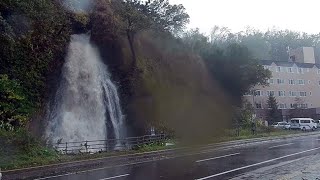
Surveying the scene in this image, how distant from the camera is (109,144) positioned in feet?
86.2

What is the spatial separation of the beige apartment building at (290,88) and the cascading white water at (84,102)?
4550 cm

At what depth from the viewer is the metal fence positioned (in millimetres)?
23781

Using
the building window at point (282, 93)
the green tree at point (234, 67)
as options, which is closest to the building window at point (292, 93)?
the building window at point (282, 93)

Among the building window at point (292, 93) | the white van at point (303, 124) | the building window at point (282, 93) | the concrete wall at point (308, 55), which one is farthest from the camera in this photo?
the concrete wall at point (308, 55)

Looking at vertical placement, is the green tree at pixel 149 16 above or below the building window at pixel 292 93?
above

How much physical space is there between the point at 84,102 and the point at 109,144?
4.15m

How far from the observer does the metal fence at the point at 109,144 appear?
936 inches

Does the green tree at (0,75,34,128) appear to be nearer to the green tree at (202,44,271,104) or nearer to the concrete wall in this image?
the green tree at (202,44,271,104)

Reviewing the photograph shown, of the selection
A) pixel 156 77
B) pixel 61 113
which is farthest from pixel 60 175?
pixel 156 77

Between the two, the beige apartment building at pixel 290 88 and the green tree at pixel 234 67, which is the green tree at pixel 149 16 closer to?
the green tree at pixel 234 67

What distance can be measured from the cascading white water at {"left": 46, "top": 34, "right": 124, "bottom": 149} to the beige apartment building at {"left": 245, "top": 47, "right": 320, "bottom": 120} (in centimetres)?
4550

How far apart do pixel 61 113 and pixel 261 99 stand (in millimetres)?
54147

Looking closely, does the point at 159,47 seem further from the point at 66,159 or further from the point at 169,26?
the point at 66,159

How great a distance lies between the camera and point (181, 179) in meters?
12.1
